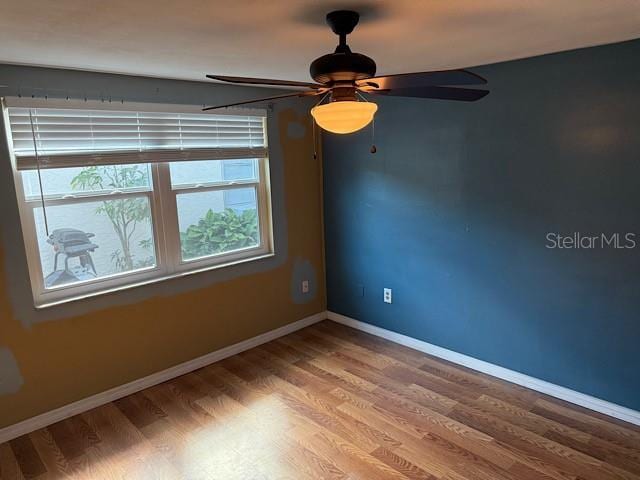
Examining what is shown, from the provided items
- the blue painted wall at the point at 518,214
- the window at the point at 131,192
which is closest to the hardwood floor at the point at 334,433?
the blue painted wall at the point at 518,214

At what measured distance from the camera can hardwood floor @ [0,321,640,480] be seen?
7.50 feet

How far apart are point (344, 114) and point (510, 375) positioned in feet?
7.99

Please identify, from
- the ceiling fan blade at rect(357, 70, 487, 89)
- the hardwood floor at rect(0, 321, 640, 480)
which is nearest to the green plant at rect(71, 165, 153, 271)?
the hardwood floor at rect(0, 321, 640, 480)

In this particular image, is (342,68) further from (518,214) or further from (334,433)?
(334,433)

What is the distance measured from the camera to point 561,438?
8.09 feet

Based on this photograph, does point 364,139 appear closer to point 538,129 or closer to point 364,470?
point 538,129

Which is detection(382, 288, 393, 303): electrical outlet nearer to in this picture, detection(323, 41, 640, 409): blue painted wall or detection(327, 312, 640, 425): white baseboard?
detection(323, 41, 640, 409): blue painted wall

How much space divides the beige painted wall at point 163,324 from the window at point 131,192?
0.19 meters

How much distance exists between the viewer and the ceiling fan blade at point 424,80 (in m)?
1.48

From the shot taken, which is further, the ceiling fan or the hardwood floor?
the hardwood floor

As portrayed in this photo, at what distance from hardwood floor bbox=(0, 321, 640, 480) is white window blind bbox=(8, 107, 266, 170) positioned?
163 centimetres

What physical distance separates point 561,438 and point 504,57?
223cm

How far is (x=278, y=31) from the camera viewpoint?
73.0 inches

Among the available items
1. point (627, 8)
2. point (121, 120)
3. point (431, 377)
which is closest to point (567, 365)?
point (431, 377)
